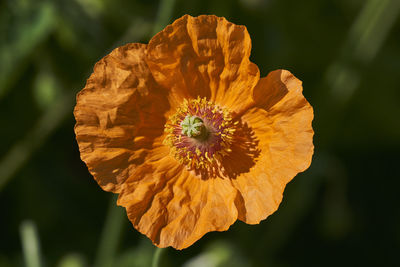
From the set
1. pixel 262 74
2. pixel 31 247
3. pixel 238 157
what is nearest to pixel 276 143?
pixel 238 157

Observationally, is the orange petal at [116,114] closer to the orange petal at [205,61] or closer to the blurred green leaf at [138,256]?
the orange petal at [205,61]

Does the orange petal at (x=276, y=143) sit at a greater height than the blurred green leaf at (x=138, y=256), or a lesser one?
greater

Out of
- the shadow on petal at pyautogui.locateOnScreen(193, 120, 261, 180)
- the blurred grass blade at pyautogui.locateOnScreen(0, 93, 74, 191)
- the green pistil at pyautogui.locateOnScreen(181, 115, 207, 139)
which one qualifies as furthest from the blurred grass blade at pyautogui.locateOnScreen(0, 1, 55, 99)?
the shadow on petal at pyautogui.locateOnScreen(193, 120, 261, 180)

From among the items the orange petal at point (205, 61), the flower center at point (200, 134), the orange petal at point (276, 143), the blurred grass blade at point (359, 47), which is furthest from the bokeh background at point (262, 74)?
the orange petal at point (276, 143)

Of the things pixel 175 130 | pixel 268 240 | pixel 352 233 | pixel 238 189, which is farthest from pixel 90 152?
pixel 352 233

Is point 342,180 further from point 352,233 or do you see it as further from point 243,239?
point 243,239

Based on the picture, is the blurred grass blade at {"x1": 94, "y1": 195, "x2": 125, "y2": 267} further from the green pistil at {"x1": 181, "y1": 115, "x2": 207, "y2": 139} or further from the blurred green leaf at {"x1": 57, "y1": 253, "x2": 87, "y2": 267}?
the green pistil at {"x1": 181, "y1": 115, "x2": 207, "y2": 139}
